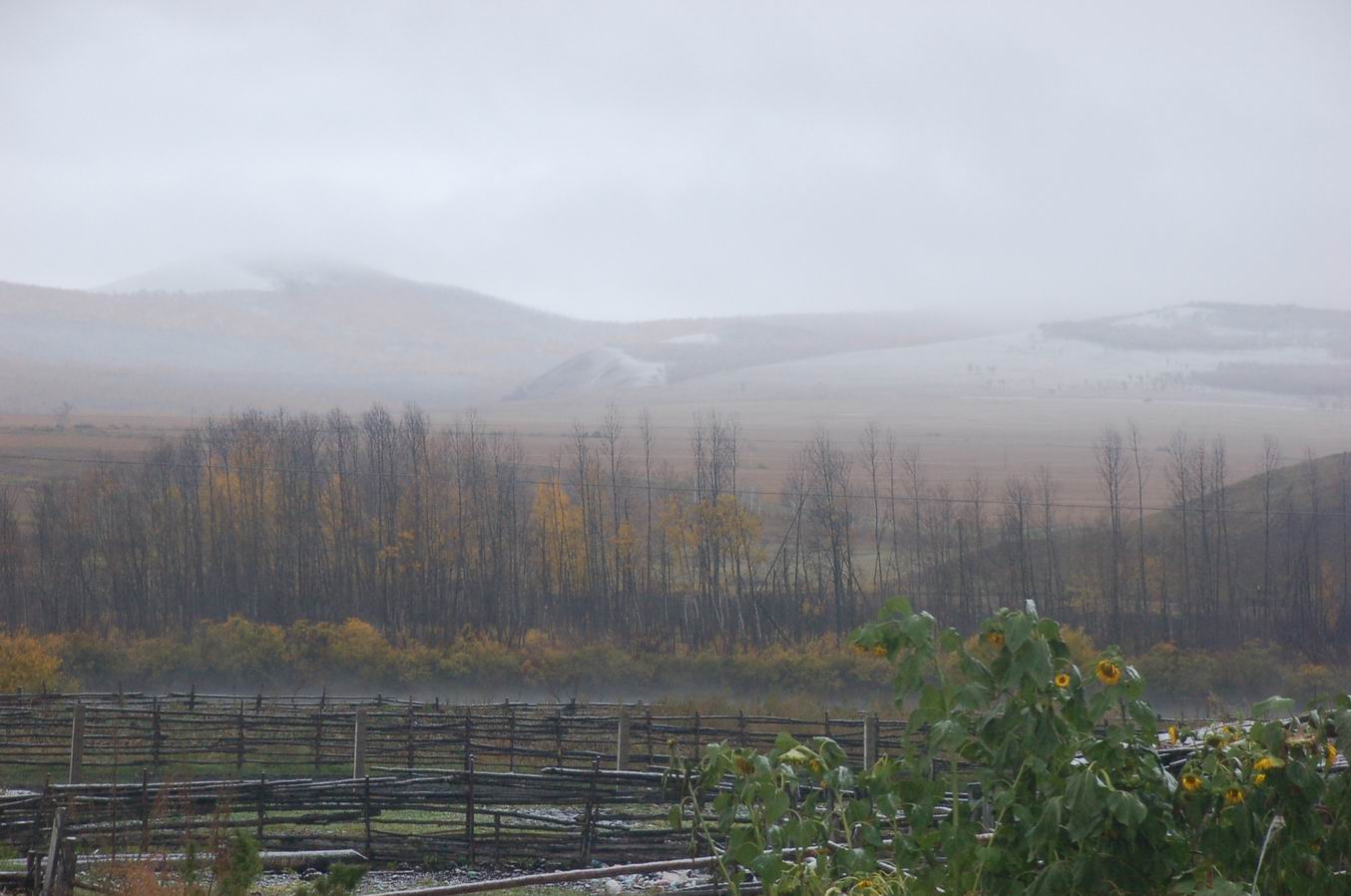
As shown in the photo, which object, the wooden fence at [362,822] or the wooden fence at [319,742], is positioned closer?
the wooden fence at [362,822]

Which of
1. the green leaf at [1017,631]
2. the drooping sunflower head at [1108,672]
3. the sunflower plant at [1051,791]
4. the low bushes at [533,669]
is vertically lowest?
the low bushes at [533,669]

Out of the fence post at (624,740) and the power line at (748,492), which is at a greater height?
the power line at (748,492)

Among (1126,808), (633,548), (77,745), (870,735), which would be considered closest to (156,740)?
(77,745)

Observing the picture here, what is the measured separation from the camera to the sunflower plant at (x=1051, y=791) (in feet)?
9.52

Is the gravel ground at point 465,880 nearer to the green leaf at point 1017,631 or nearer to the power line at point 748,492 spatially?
the green leaf at point 1017,631

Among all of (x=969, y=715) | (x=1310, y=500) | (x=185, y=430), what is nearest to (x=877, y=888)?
(x=969, y=715)

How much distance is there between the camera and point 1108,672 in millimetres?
3018

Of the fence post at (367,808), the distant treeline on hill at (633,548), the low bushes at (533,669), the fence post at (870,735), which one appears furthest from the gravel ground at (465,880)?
the distant treeline on hill at (633,548)

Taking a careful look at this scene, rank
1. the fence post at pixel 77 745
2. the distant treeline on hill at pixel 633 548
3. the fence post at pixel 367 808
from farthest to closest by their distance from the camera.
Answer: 1. the distant treeline on hill at pixel 633 548
2. the fence post at pixel 77 745
3. the fence post at pixel 367 808

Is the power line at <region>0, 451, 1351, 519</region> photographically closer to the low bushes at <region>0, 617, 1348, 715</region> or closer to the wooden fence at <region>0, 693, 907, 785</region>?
the low bushes at <region>0, 617, 1348, 715</region>

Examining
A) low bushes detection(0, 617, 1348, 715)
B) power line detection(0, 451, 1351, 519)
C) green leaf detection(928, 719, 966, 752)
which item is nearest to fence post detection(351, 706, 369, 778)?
green leaf detection(928, 719, 966, 752)

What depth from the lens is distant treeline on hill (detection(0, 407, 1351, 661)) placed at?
132ft

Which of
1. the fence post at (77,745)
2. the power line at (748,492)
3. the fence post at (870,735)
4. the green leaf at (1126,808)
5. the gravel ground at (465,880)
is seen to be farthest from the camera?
the power line at (748,492)

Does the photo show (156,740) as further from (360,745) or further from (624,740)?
(624,740)
